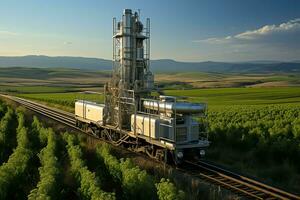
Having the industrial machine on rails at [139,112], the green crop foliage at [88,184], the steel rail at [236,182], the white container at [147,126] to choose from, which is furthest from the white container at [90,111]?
the green crop foliage at [88,184]

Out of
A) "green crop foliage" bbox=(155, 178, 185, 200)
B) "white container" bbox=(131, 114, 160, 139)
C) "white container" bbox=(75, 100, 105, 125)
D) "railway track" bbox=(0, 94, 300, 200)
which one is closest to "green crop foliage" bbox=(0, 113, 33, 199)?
"green crop foliage" bbox=(155, 178, 185, 200)

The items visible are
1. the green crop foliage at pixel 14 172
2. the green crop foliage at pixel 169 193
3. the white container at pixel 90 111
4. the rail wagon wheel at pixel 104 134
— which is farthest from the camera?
the white container at pixel 90 111

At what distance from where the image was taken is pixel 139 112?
25.7 metres

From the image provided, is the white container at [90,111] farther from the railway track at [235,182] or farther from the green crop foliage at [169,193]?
the green crop foliage at [169,193]

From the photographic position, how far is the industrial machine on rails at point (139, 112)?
74.3 feet

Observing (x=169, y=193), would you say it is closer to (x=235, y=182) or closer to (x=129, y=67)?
(x=235, y=182)

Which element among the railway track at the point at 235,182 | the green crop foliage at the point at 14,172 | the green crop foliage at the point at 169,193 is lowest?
the railway track at the point at 235,182

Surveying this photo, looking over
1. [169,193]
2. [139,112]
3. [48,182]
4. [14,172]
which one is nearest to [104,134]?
[139,112]

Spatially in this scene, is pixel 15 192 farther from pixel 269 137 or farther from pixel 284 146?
pixel 269 137

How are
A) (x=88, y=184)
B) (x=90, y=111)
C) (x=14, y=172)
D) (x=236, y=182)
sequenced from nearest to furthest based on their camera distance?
(x=88, y=184)
(x=14, y=172)
(x=236, y=182)
(x=90, y=111)

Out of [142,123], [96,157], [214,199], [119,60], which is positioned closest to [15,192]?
[96,157]

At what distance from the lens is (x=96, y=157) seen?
21.8 meters

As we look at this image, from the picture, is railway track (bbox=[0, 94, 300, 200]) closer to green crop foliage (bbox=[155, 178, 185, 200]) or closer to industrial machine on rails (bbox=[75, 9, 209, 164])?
industrial machine on rails (bbox=[75, 9, 209, 164])

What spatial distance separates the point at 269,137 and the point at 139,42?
10.5 m
